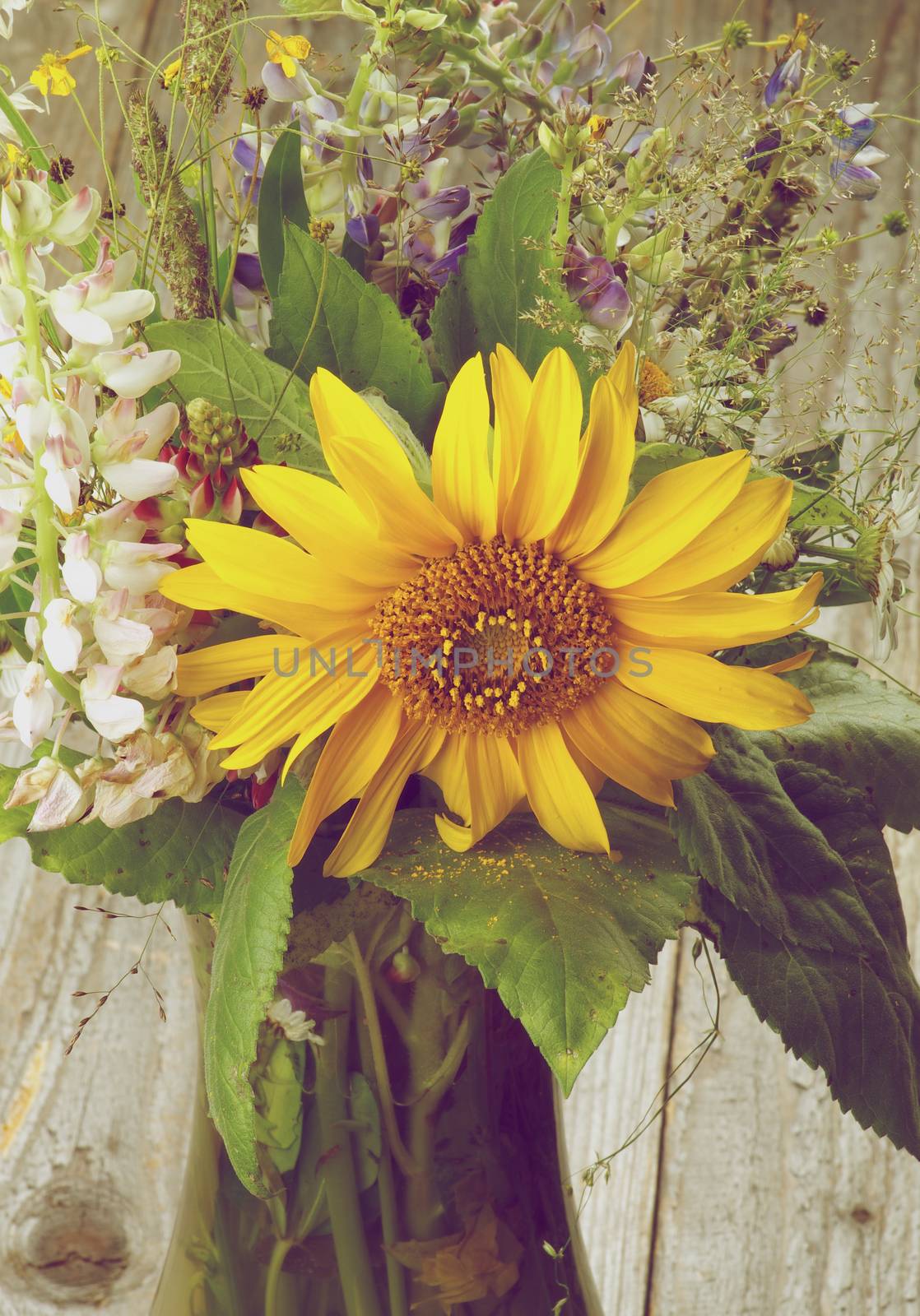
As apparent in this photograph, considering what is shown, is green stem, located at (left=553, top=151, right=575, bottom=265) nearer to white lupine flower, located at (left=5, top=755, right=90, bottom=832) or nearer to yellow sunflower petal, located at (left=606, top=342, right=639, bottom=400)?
yellow sunflower petal, located at (left=606, top=342, right=639, bottom=400)

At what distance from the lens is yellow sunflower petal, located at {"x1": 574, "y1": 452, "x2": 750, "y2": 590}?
0.29 meters

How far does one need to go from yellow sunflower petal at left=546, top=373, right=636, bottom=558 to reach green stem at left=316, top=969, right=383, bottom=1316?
0.47ft

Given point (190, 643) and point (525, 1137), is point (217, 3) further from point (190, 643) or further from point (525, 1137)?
point (525, 1137)

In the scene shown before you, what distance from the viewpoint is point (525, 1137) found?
16.4 inches

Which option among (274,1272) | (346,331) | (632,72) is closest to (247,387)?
(346,331)

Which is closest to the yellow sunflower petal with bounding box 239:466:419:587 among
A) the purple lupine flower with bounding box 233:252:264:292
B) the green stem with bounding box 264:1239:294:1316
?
the purple lupine flower with bounding box 233:252:264:292

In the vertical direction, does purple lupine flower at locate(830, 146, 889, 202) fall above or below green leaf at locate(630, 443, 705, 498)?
above

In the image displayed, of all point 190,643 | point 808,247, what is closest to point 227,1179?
point 190,643

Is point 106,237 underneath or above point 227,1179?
above

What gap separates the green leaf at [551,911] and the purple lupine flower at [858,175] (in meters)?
0.18

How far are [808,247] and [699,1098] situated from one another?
0.50 meters

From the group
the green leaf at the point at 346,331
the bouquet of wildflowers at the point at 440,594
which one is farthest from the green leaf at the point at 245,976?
the green leaf at the point at 346,331

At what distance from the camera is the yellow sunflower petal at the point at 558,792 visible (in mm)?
317

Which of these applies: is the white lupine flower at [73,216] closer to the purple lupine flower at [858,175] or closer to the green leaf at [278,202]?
the green leaf at [278,202]
